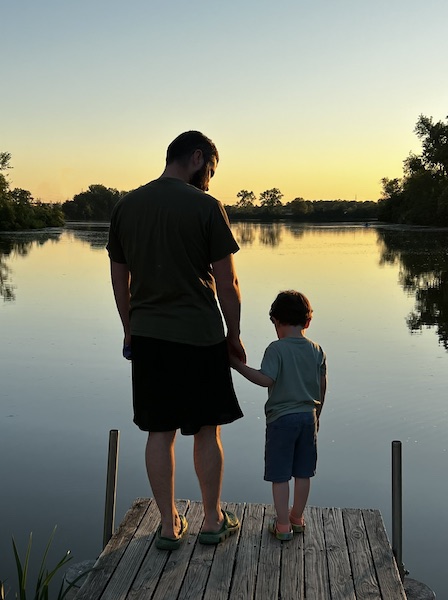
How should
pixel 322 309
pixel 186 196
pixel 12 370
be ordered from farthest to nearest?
pixel 322 309 < pixel 12 370 < pixel 186 196

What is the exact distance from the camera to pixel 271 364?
141 inches

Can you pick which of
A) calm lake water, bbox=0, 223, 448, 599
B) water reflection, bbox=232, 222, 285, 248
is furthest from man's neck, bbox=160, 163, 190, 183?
water reflection, bbox=232, 222, 285, 248

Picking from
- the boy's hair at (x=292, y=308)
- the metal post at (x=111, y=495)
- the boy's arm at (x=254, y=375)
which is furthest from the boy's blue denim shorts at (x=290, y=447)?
the metal post at (x=111, y=495)

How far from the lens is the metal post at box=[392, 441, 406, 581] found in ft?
12.1

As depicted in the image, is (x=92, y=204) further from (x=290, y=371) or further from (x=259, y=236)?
(x=290, y=371)

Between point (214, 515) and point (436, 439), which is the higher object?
point (214, 515)

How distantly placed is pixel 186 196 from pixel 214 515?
1477 mm

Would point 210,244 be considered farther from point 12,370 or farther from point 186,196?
point 12,370

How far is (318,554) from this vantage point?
351 centimetres

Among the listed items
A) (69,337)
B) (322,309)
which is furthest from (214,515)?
(322,309)

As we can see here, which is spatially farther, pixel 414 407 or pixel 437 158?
pixel 437 158

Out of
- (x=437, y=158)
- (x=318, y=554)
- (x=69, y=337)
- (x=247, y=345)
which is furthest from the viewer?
(x=437, y=158)

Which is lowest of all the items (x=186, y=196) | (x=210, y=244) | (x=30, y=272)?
(x=30, y=272)

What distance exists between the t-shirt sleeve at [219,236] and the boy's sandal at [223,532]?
1.28 meters
